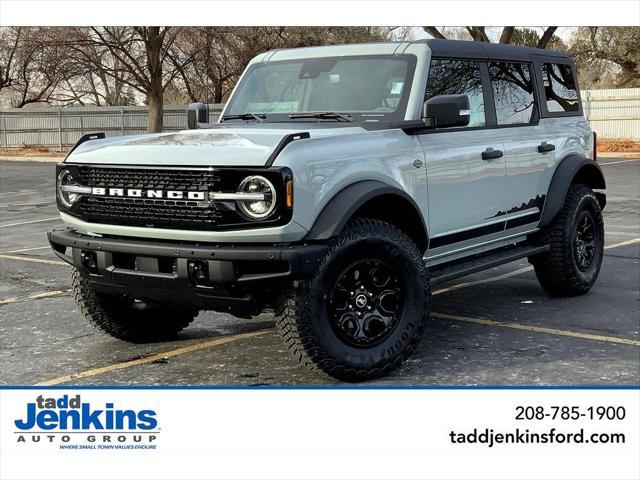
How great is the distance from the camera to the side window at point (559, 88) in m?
7.83

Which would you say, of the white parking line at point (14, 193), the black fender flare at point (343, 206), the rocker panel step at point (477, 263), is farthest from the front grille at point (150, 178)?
the white parking line at point (14, 193)

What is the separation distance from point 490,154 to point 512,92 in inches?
37.6

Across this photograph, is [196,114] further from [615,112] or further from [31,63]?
[31,63]

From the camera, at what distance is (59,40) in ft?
97.5

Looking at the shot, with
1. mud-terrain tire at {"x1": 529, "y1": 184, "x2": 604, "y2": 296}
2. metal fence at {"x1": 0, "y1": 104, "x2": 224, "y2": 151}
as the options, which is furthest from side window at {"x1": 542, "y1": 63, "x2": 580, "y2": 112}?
metal fence at {"x1": 0, "y1": 104, "x2": 224, "y2": 151}

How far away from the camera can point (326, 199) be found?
16.7 feet

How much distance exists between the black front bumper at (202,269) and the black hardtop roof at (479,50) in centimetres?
217

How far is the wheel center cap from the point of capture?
17.4 ft

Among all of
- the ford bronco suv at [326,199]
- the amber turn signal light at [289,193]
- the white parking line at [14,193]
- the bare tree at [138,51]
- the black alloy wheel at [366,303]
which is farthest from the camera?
the bare tree at [138,51]

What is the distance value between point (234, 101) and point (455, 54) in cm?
171

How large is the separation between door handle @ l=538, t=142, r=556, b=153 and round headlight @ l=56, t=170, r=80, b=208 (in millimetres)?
3691

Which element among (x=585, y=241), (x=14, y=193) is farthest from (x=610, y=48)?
(x=585, y=241)

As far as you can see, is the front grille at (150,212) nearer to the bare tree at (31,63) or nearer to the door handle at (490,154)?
the door handle at (490,154)

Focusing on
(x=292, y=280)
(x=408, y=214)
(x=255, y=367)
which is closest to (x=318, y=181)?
(x=292, y=280)
